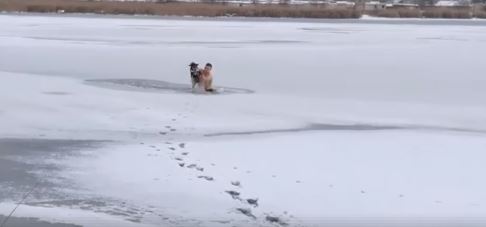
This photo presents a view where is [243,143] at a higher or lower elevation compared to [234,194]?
lower

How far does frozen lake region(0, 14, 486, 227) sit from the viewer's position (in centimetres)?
577

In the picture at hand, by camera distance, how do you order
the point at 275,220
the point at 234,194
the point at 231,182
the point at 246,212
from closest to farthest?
the point at 275,220
the point at 246,212
the point at 234,194
the point at 231,182

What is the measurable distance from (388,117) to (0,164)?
5.43 metres

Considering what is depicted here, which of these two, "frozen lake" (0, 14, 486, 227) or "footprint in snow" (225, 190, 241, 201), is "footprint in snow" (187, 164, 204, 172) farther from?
"footprint in snow" (225, 190, 241, 201)

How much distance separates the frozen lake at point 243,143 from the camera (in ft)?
18.9

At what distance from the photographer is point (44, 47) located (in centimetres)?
2230

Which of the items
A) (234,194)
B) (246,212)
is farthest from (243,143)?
(246,212)

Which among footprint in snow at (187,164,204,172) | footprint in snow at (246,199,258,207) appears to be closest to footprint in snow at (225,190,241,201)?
footprint in snow at (246,199,258,207)

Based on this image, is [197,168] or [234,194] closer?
[234,194]

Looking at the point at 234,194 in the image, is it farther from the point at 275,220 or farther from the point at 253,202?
the point at 275,220

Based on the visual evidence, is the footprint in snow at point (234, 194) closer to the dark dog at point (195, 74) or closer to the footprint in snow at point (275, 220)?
the footprint in snow at point (275, 220)

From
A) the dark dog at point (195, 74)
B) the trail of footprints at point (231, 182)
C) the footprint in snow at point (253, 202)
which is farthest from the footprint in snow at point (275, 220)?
the dark dog at point (195, 74)

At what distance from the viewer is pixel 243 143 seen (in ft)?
28.0

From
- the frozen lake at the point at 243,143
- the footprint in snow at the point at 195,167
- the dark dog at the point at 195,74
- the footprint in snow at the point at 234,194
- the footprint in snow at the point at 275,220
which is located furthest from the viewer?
the dark dog at the point at 195,74
